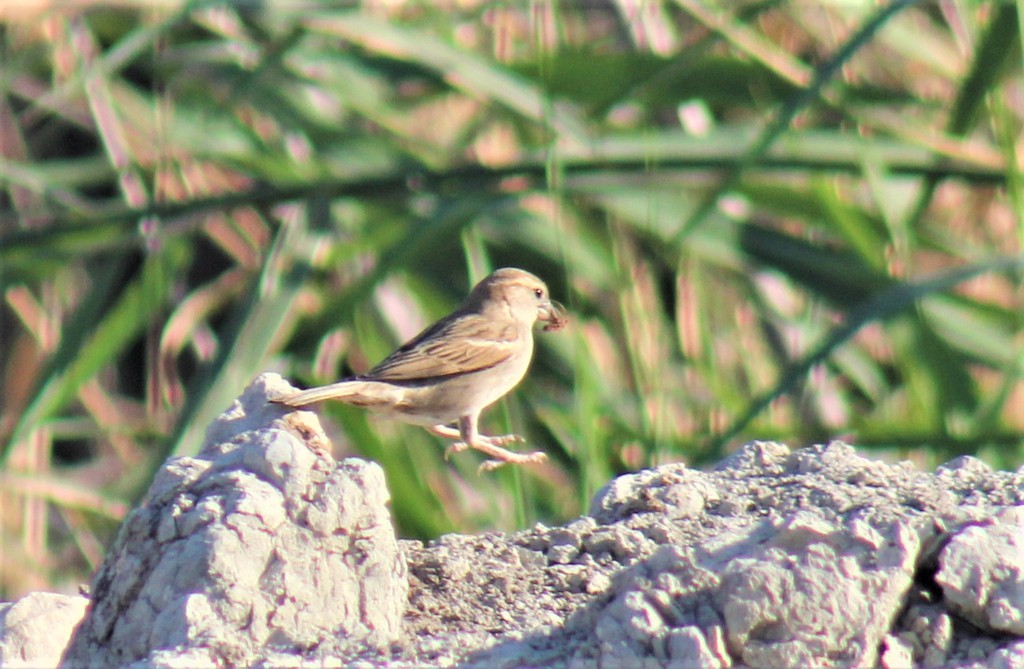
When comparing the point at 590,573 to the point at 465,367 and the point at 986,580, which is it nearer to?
the point at 986,580

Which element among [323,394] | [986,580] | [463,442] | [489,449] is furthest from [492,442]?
[986,580]

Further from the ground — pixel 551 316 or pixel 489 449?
pixel 551 316

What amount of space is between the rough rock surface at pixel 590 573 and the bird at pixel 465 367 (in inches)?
44.2

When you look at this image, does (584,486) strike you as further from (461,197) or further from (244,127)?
(244,127)

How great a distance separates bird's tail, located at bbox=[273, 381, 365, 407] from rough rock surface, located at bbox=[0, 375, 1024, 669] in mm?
39

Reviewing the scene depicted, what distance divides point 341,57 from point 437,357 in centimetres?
204

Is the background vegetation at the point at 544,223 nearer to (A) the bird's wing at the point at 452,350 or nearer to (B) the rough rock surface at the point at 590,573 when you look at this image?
(A) the bird's wing at the point at 452,350

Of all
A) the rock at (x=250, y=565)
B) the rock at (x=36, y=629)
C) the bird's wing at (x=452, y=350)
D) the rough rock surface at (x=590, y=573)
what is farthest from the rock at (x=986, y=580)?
the bird's wing at (x=452, y=350)

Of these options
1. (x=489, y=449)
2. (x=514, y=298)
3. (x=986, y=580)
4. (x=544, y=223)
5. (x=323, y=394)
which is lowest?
(x=986, y=580)

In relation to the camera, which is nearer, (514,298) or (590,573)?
(590,573)

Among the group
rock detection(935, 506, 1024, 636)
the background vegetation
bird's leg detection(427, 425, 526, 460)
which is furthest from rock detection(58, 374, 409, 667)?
the background vegetation

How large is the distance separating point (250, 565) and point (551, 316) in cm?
247

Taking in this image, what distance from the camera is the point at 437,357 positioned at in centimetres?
416

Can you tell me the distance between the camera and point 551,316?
4.72 m
